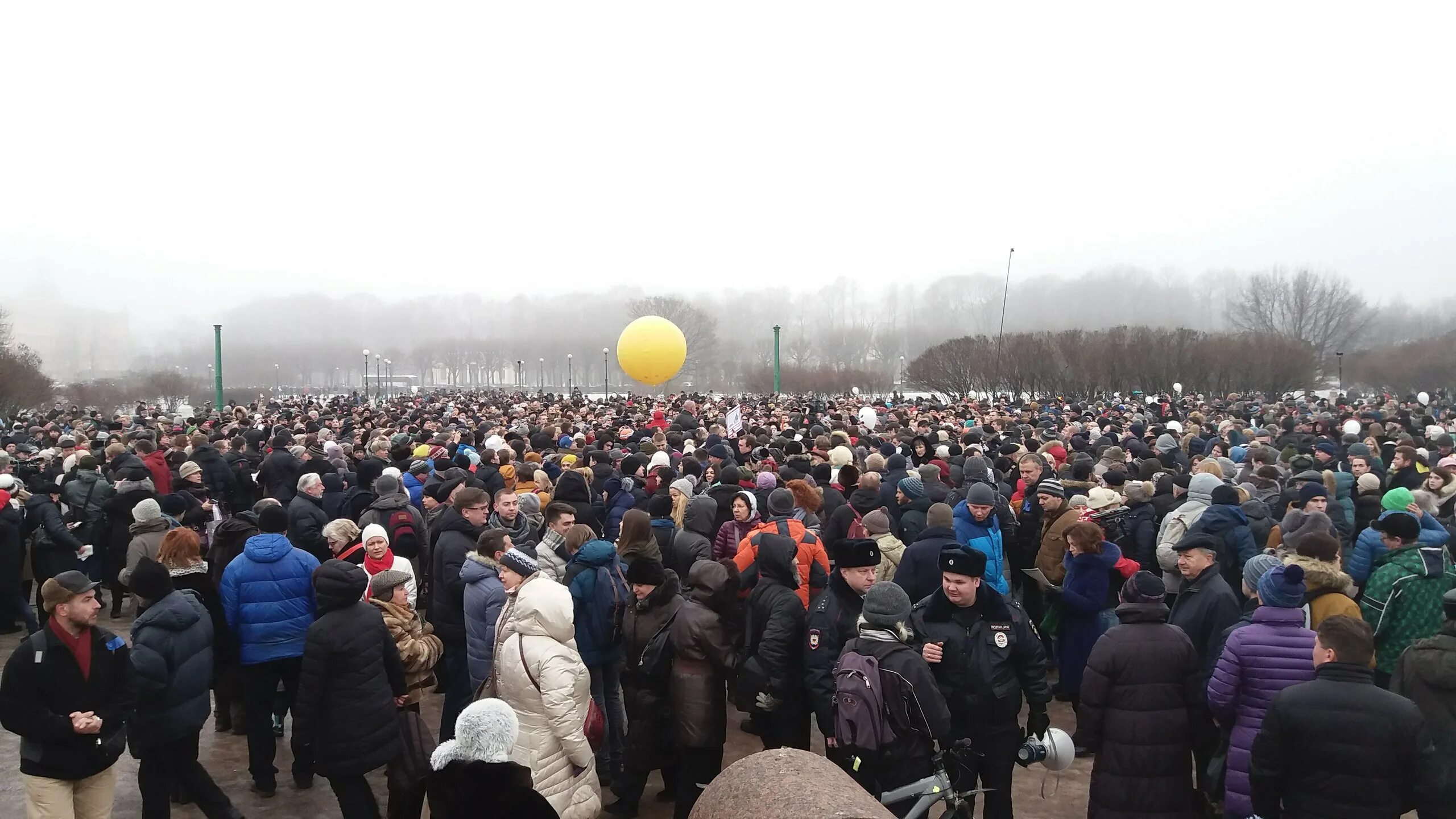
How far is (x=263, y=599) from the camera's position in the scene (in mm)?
5500

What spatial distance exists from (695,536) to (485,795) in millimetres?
3701

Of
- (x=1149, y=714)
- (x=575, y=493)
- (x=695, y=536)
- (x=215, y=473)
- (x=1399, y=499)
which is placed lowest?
(x=215, y=473)

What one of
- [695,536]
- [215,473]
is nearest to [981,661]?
[695,536]

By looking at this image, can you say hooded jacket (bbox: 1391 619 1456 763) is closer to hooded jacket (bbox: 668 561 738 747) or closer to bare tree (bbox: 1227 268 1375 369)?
hooded jacket (bbox: 668 561 738 747)

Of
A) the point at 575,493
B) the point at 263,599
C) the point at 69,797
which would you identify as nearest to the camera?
the point at 69,797

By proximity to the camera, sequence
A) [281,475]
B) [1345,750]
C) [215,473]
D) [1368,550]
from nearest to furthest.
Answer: [1345,750] < [1368,550] < [281,475] < [215,473]

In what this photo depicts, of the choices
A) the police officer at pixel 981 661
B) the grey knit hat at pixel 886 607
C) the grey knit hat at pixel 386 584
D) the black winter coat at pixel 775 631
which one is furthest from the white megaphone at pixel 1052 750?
the grey knit hat at pixel 386 584

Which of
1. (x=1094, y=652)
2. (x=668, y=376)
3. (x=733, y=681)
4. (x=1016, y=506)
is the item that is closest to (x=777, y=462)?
(x=1016, y=506)

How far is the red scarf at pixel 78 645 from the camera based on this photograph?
416 centimetres

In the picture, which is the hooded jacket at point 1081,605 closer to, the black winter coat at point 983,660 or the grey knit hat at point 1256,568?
the grey knit hat at point 1256,568

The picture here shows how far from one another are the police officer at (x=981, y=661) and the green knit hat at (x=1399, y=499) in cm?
403

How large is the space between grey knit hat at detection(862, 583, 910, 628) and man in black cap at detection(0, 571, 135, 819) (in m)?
3.65

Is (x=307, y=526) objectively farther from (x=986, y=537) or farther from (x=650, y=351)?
(x=650, y=351)

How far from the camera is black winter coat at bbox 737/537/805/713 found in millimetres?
4727
